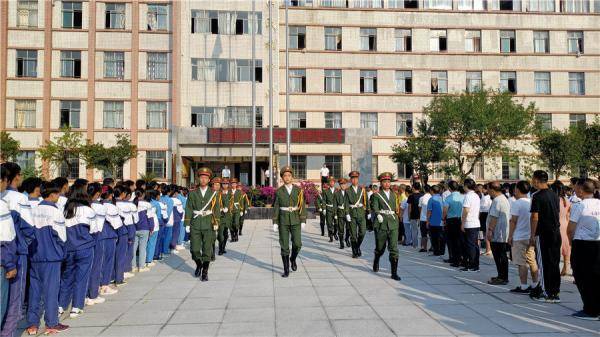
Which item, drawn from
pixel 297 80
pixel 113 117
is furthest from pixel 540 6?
pixel 113 117

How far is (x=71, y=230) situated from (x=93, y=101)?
107 feet

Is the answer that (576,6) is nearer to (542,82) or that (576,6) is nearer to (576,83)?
(576,83)

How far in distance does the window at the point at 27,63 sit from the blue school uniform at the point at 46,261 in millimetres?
35190

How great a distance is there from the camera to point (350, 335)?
223 inches

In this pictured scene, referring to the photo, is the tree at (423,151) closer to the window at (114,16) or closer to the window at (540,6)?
the window at (540,6)

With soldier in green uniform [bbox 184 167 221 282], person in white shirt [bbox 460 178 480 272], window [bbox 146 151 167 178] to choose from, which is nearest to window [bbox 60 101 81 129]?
window [bbox 146 151 167 178]

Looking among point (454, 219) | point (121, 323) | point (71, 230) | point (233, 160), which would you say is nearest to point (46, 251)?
point (71, 230)

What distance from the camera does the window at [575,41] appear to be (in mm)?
40500

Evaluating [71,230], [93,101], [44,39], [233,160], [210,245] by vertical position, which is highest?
[44,39]

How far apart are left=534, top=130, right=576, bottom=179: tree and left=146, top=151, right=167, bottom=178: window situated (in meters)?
28.7

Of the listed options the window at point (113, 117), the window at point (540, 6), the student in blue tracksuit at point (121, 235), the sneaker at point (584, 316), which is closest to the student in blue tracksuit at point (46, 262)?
the student in blue tracksuit at point (121, 235)

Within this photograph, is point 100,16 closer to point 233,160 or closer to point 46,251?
point 233,160

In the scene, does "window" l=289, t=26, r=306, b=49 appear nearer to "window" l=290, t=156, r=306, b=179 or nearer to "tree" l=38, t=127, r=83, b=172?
"window" l=290, t=156, r=306, b=179

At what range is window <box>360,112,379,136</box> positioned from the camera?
130ft
